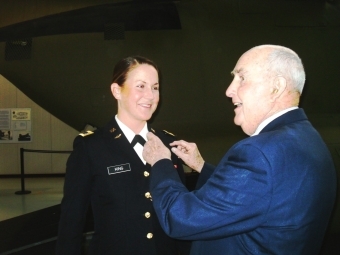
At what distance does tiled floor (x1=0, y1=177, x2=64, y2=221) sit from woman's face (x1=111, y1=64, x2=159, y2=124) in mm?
3624

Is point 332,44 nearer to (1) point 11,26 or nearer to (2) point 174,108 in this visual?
(2) point 174,108

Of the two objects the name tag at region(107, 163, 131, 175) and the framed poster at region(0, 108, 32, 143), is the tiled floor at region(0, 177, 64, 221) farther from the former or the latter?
the name tag at region(107, 163, 131, 175)

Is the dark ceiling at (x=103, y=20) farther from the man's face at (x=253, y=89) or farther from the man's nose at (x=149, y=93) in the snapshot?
the man's face at (x=253, y=89)

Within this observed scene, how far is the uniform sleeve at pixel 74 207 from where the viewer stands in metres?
1.49

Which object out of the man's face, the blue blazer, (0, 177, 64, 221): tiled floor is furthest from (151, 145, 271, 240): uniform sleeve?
(0, 177, 64, 221): tiled floor

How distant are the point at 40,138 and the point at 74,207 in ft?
26.4

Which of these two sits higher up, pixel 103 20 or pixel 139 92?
pixel 103 20

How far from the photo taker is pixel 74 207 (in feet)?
4.91

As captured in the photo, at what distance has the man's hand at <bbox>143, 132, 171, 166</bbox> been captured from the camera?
1.33 meters

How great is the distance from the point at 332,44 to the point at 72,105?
271 centimetres

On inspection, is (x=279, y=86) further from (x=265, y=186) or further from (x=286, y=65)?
(x=265, y=186)

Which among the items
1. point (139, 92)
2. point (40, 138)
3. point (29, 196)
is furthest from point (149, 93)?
point (40, 138)

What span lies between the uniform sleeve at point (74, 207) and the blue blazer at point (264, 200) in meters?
0.51

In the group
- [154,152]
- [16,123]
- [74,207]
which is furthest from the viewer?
[16,123]
